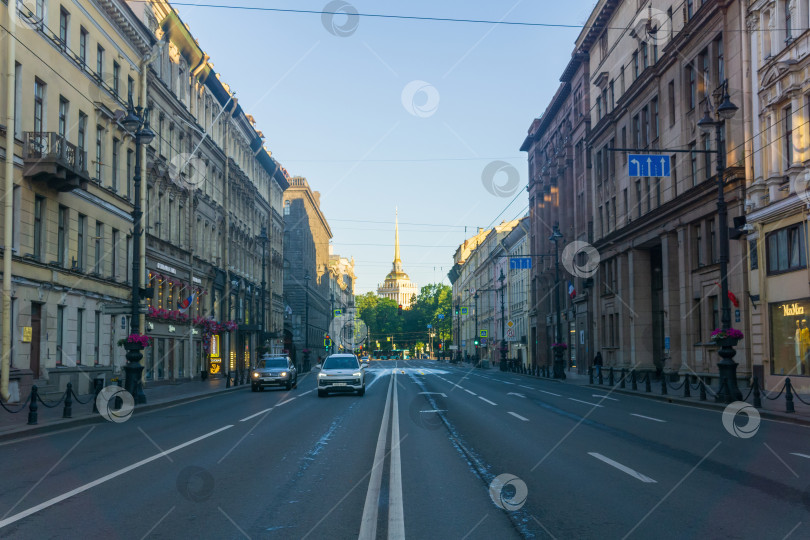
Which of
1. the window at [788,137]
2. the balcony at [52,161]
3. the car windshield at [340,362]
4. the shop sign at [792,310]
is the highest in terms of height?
the window at [788,137]

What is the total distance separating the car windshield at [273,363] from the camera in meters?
37.3

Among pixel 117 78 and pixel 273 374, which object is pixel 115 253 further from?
pixel 273 374

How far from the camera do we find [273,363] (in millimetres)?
37594

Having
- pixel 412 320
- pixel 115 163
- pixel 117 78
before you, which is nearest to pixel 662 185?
pixel 115 163

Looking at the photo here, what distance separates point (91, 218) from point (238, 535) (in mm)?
26650

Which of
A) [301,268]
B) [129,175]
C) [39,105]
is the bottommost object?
[129,175]

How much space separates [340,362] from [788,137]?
1815 cm

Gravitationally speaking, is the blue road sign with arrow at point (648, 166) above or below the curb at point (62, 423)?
above

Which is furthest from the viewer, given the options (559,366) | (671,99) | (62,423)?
(559,366)

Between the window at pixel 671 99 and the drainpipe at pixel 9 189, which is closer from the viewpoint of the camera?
the drainpipe at pixel 9 189

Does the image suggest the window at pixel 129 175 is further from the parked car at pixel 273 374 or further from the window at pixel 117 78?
the parked car at pixel 273 374

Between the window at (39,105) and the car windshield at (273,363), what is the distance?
50.6ft

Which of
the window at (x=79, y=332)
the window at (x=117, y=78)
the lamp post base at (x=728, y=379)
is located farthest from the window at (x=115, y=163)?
the lamp post base at (x=728, y=379)

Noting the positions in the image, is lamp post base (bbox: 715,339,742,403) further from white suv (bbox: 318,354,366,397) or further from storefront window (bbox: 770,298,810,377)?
white suv (bbox: 318,354,366,397)
